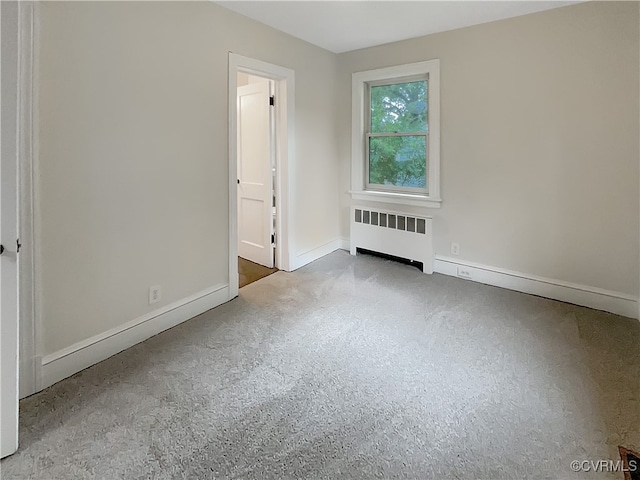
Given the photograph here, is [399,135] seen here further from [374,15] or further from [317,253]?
[317,253]

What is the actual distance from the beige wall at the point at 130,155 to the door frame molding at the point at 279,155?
0.07 metres

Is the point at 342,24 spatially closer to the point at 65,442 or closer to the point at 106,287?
the point at 106,287

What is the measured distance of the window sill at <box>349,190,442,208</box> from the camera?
4.14 metres

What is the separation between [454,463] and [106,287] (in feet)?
7.05

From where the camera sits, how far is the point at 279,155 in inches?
161

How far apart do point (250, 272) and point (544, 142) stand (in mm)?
3025

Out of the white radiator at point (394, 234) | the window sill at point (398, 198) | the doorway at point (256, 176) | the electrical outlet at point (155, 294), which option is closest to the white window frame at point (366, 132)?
the window sill at point (398, 198)

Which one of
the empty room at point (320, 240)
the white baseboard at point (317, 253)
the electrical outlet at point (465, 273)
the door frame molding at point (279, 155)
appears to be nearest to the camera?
the empty room at point (320, 240)

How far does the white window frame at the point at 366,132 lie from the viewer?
4.00 m

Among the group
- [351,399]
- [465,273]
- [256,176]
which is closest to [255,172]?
[256,176]

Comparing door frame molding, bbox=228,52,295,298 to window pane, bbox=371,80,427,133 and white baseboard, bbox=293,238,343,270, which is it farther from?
window pane, bbox=371,80,427,133

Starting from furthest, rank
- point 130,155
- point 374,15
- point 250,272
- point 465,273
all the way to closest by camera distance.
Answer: point 250,272 → point 465,273 → point 374,15 → point 130,155

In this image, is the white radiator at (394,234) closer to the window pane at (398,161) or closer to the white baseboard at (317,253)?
the white baseboard at (317,253)

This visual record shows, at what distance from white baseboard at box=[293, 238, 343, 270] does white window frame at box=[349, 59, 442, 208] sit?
24.6 inches
